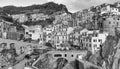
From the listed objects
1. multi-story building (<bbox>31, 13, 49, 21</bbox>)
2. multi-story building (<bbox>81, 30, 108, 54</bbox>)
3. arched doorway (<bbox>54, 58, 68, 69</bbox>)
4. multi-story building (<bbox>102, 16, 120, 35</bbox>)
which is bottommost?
arched doorway (<bbox>54, 58, 68, 69</bbox>)

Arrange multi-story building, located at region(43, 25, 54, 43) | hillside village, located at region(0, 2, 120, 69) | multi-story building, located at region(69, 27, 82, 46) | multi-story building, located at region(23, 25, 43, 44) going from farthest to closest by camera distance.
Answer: multi-story building, located at region(23, 25, 43, 44) < multi-story building, located at region(43, 25, 54, 43) < multi-story building, located at region(69, 27, 82, 46) < hillside village, located at region(0, 2, 120, 69)

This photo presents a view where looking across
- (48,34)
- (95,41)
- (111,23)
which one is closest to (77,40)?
(95,41)

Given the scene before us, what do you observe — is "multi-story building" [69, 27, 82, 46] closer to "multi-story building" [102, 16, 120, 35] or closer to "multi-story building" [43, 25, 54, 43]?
"multi-story building" [43, 25, 54, 43]

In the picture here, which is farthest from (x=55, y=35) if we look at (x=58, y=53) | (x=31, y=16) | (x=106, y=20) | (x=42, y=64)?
(x=31, y=16)

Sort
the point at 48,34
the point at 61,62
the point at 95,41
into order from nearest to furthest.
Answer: the point at 95,41 → the point at 61,62 → the point at 48,34

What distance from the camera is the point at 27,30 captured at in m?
58.8

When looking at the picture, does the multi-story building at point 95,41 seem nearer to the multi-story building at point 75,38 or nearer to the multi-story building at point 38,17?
the multi-story building at point 75,38

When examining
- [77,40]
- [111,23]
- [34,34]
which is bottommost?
Answer: [77,40]

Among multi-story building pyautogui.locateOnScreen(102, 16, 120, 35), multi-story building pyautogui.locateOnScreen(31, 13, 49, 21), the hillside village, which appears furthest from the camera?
multi-story building pyautogui.locateOnScreen(31, 13, 49, 21)

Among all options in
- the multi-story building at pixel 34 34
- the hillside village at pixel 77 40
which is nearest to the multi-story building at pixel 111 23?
the hillside village at pixel 77 40

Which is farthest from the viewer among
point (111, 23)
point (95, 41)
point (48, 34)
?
point (48, 34)

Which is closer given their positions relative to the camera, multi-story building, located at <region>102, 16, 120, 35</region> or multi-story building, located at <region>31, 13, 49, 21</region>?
multi-story building, located at <region>102, 16, 120, 35</region>

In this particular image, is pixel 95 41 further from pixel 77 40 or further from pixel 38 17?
pixel 38 17

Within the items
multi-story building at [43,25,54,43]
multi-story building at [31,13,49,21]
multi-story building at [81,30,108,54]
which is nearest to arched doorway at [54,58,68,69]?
multi-story building at [81,30,108,54]
